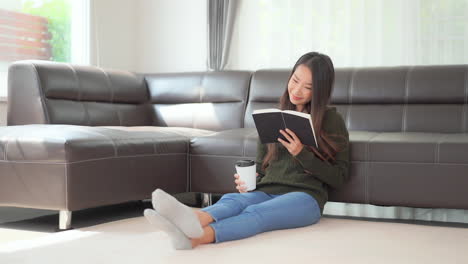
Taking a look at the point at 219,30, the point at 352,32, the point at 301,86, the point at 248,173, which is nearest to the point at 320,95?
the point at 301,86

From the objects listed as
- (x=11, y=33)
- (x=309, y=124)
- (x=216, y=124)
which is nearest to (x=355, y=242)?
(x=309, y=124)

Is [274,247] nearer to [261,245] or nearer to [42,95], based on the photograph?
[261,245]

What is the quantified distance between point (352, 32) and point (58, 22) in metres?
2.25

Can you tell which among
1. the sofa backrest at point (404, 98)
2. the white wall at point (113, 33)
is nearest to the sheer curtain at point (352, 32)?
the sofa backrest at point (404, 98)

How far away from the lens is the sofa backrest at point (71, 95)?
3.56 metres

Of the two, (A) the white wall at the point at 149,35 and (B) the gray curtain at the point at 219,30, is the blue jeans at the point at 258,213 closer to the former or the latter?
(B) the gray curtain at the point at 219,30

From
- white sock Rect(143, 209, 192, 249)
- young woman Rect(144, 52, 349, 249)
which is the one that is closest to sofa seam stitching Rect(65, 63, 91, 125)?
young woman Rect(144, 52, 349, 249)

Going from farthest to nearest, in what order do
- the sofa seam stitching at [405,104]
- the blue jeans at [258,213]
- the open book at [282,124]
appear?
the sofa seam stitching at [405,104] → the open book at [282,124] → the blue jeans at [258,213]

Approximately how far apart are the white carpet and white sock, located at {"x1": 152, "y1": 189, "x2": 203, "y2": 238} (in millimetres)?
100

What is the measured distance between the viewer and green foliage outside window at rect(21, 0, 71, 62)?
4.67m

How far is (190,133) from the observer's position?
145 inches

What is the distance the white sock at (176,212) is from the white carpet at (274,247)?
10 centimetres

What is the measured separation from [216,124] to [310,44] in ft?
3.60

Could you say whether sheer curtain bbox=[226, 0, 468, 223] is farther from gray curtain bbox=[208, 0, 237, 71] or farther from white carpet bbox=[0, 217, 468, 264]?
white carpet bbox=[0, 217, 468, 264]
